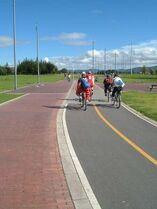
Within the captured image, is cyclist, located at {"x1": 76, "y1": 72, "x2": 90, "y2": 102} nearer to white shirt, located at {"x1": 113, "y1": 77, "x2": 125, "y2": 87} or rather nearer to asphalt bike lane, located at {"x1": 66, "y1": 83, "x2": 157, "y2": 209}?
white shirt, located at {"x1": 113, "y1": 77, "x2": 125, "y2": 87}

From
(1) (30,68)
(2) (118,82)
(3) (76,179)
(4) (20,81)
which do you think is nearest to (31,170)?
(3) (76,179)

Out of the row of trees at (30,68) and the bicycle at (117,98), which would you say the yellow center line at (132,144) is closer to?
the bicycle at (117,98)

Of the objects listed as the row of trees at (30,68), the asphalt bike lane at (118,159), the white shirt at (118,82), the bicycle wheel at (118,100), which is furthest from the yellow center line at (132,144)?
the row of trees at (30,68)

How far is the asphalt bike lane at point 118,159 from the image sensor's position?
21.3 feet

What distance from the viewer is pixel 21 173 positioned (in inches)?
307

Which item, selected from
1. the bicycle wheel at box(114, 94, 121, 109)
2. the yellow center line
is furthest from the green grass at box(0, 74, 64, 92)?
the yellow center line

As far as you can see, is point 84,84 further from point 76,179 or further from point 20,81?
point 20,81

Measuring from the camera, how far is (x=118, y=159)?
30.2 ft

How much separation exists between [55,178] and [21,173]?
2.15 feet

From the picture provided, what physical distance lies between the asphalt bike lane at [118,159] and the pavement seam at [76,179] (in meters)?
0.11

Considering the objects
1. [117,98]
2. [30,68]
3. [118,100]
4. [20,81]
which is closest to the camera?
→ [118,100]

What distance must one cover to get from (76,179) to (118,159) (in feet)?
6.27

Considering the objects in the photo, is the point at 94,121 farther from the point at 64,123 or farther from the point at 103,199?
the point at 103,199

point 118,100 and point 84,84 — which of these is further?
point 118,100
